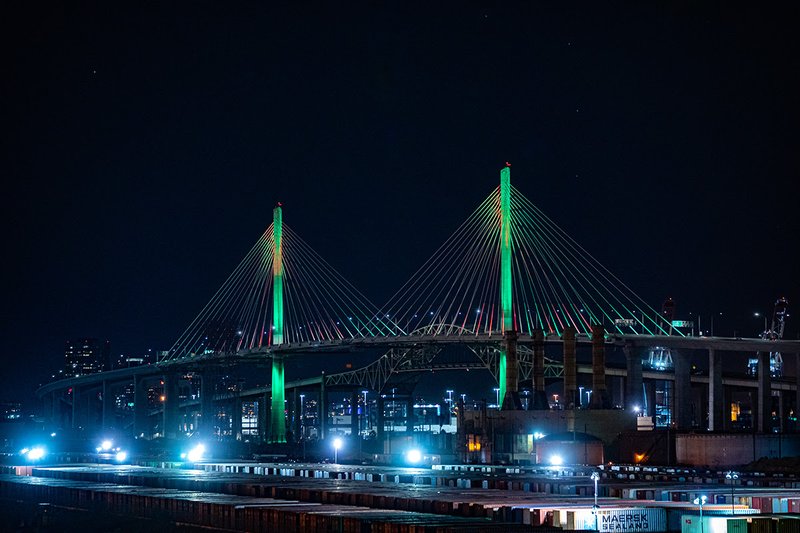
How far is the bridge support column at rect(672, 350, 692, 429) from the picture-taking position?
138750 mm

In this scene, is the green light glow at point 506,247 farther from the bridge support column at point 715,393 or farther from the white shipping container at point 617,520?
the white shipping container at point 617,520

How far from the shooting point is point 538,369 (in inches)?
5157

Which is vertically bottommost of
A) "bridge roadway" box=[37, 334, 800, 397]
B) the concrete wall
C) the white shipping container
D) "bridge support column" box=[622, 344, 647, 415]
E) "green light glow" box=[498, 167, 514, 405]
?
the concrete wall

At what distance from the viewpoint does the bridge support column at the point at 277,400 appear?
156 metres

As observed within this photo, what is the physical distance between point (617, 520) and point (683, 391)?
86.7 meters

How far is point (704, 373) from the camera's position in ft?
625

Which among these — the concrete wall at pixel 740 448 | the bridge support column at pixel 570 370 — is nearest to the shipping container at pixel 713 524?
the concrete wall at pixel 740 448

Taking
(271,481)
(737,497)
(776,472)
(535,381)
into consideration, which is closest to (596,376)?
(535,381)

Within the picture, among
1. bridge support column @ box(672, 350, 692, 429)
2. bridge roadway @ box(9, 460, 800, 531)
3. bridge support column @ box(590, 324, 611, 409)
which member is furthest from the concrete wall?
bridge support column @ box(672, 350, 692, 429)

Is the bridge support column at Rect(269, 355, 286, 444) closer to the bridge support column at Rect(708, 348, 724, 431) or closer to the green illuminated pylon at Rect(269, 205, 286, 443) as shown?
the green illuminated pylon at Rect(269, 205, 286, 443)

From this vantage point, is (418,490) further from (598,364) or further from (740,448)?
(598,364)

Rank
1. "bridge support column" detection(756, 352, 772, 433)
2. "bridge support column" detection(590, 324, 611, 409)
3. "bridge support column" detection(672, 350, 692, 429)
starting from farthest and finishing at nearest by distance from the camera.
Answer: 1. "bridge support column" detection(672, 350, 692, 429)
2. "bridge support column" detection(756, 352, 772, 433)
3. "bridge support column" detection(590, 324, 611, 409)

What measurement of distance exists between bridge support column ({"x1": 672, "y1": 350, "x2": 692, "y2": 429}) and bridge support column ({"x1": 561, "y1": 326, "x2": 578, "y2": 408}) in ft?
56.5

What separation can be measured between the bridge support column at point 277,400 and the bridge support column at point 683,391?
152 ft
